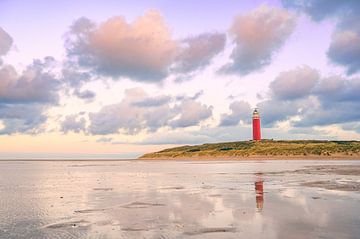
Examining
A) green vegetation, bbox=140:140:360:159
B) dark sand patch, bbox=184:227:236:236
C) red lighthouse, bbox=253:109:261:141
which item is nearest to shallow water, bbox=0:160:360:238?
dark sand patch, bbox=184:227:236:236

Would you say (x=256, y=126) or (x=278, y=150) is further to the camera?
(x=256, y=126)

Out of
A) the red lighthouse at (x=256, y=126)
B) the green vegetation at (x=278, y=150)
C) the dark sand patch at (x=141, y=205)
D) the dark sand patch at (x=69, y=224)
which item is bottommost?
the dark sand patch at (x=69, y=224)

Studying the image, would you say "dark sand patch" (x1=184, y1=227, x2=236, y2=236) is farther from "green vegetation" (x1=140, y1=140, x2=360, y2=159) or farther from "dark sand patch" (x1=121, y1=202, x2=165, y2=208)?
"green vegetation" (x1=140, y1=140, x2=360, y2=159)

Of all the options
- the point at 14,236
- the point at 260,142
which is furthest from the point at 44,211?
the point at 260,142

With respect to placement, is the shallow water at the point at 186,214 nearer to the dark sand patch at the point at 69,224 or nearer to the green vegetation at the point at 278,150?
the dark sand patch at the point at 69,224

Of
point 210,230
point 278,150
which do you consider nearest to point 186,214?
point 210,230

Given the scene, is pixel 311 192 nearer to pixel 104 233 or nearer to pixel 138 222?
pixel 138 222

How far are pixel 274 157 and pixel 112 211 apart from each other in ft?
326

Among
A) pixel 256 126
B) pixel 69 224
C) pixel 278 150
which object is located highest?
pixel 256 126

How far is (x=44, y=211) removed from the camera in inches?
799

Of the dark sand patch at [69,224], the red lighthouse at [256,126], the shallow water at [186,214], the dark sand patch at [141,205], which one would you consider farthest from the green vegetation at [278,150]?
the dark sand patch at [69,224]

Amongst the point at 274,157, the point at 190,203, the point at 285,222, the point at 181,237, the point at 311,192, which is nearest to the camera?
the point at 181,237

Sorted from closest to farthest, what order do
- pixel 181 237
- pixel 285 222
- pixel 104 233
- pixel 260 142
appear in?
1. pixel 181 237
2. pixel 104 233
3. pixel 285 222
4. pixel 260 142

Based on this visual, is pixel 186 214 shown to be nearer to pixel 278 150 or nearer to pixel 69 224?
pixel 69 224
